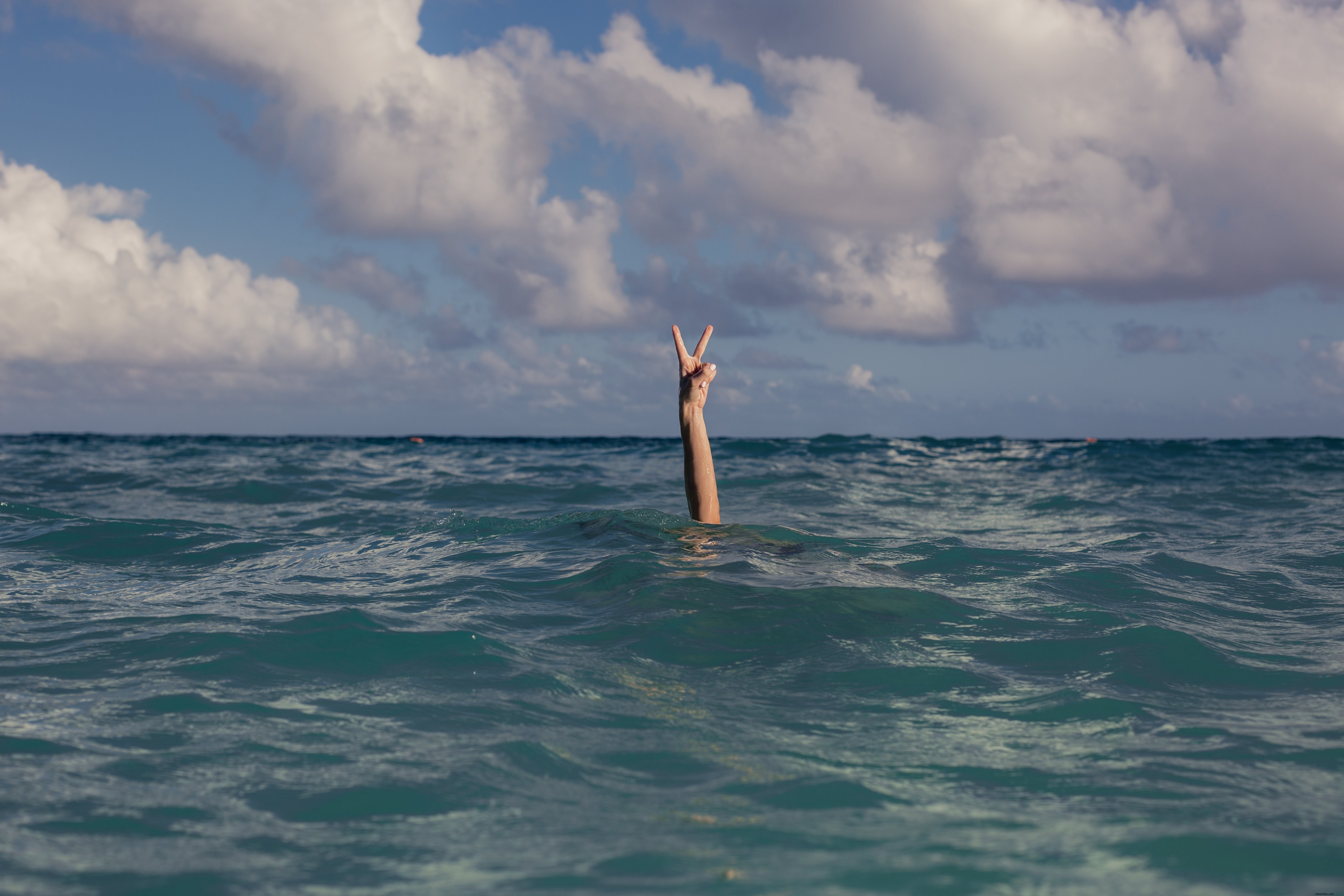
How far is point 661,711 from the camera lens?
428 cm

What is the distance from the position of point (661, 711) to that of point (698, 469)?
459cm

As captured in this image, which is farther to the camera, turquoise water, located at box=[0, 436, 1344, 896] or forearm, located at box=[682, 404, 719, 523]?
forearm, located at box=[682, 404, 719, 523]

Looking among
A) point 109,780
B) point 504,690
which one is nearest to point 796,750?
point 504,690

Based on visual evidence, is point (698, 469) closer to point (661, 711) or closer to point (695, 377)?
point (695, 377)

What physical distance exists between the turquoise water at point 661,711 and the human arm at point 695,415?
0.61 m

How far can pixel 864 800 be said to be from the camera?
3.30 metres

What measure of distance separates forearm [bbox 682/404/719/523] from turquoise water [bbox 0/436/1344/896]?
1.13 ft

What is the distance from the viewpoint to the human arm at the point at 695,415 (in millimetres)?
8383

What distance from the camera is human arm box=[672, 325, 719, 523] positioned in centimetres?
838

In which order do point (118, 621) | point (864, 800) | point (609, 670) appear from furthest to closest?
1. point (118, 621)
2. point (609, 670)
3. point (864, 800)

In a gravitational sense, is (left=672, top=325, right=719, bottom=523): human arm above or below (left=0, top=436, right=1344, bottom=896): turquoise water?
above

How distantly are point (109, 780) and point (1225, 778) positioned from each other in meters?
4.40

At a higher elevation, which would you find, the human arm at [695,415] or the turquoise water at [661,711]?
the human arm at [695,415]

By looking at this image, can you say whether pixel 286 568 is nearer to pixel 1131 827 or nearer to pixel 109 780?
pixel 109 780
